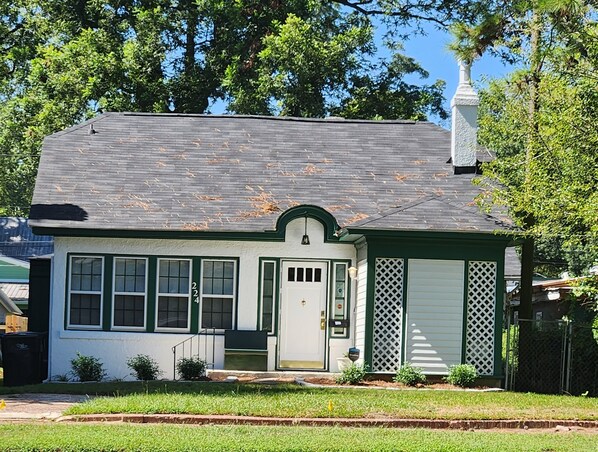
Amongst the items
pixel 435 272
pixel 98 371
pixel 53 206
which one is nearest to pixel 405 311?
pixel 435 272

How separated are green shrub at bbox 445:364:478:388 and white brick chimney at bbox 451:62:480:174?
17.8 feet

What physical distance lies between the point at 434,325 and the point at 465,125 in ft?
18.1

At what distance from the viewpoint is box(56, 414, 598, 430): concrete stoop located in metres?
13.1

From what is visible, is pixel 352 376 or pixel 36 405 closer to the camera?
pixel 36 405

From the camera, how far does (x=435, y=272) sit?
740 inches

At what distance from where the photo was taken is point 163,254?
2008 centimetres

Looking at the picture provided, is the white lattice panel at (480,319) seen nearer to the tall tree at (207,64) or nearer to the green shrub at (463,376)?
the green shrub at (463,376)

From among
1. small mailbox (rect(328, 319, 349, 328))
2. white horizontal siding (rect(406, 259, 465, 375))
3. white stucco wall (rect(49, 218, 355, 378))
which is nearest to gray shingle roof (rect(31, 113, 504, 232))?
white stucco wall (rect(49, 218, 355, 378))

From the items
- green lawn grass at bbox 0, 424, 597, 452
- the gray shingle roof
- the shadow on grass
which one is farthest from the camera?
the gray shingle roof

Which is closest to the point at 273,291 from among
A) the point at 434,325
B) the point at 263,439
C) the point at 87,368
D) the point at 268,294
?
the point at 268,294

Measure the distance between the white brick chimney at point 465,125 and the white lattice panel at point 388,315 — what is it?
4.14 m

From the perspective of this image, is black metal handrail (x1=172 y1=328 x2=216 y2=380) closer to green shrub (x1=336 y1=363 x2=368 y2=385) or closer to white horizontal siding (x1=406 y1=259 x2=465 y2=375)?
green shrub (x1=336 y1=363 x2=368 y2=385)

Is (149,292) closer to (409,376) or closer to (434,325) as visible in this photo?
(409,376)

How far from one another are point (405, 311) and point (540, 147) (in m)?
4.14
